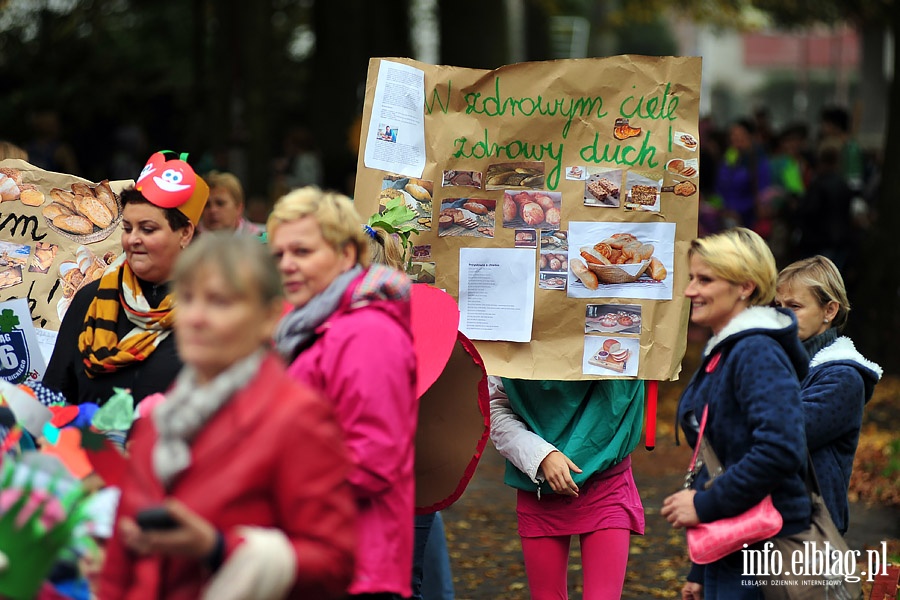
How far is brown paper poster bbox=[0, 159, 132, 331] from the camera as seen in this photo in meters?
5.05

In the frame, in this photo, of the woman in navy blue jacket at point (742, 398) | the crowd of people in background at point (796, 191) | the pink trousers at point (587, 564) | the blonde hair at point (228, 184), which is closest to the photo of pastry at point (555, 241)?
the woman in navy blue jacket at point (742, 398)

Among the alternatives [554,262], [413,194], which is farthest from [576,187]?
[413,194]

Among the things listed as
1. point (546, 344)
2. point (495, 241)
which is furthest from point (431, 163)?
point (546, 344)

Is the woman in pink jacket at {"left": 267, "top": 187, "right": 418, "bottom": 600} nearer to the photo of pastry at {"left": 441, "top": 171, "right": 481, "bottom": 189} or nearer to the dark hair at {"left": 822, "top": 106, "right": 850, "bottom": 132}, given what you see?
the photo of pastry at {"left": 441, "top": 171, "right": 481, "bottom": 189}

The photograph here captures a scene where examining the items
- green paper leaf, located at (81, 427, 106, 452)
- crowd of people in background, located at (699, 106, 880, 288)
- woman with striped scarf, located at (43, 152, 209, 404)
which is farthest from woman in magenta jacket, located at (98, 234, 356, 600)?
crowd of people in background, located at (699, 106, 880, 288)

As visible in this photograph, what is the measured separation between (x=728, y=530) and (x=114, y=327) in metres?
2.01

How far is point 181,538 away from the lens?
249 centimetres

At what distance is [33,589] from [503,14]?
15.9m

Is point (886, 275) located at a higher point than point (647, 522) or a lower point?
higher

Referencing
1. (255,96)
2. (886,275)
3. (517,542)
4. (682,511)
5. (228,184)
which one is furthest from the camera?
(255,96)

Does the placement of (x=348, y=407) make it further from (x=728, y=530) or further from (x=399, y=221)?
(x=399, y=221)

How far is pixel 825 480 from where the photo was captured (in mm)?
4258

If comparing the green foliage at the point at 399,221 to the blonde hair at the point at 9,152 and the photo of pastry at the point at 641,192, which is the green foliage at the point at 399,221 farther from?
the blonde hair at the point at 9,152

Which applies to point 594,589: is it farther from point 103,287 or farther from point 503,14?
point 503,14
